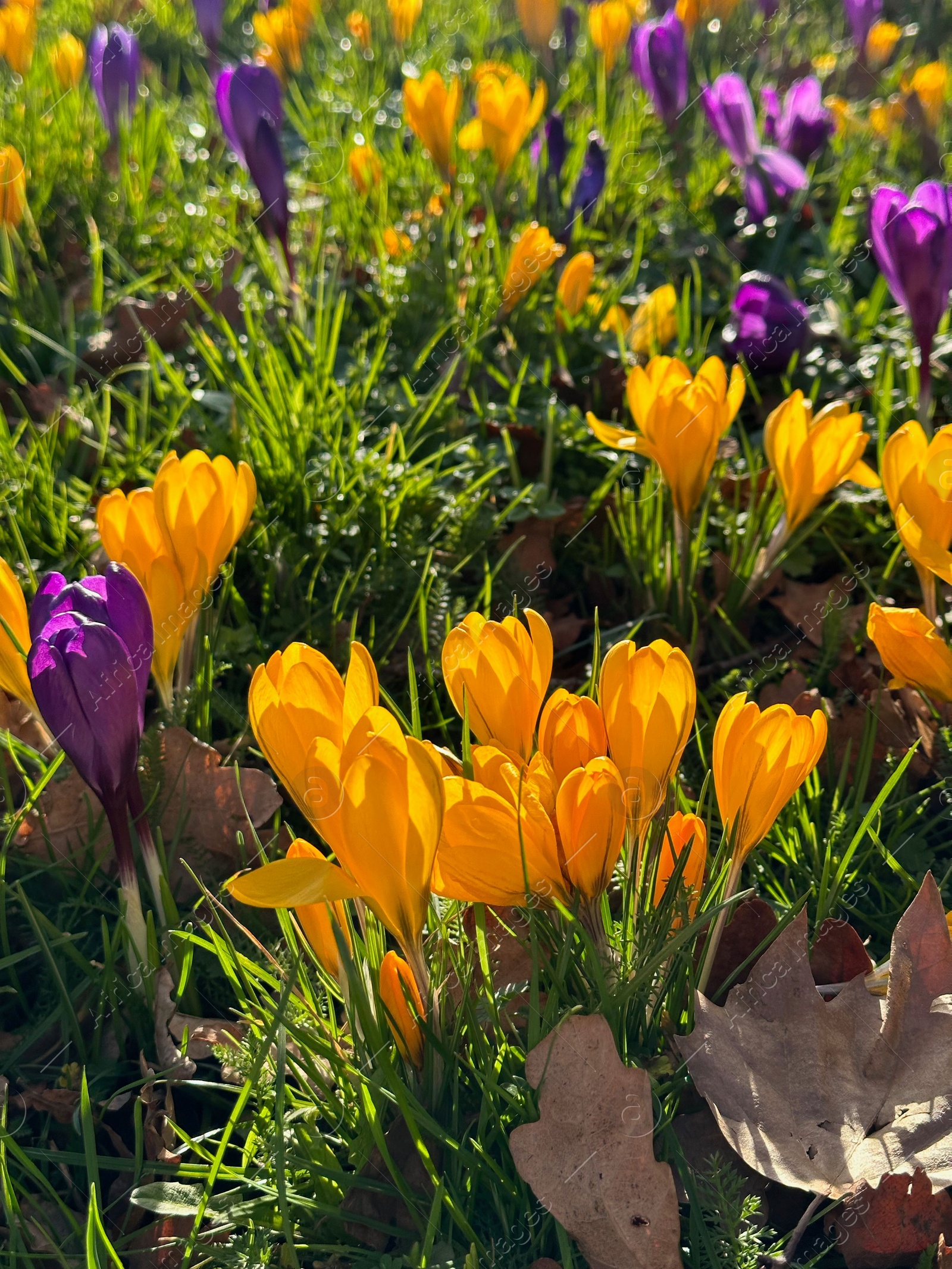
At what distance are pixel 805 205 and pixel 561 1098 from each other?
272 centimetres

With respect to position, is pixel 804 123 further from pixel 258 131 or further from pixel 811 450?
pixel 811 450

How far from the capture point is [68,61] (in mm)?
3473

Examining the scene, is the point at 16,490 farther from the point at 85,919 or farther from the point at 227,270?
the point at 227,270

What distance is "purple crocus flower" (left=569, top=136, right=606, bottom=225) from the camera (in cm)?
268

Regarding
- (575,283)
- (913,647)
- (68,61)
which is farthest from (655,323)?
(68,61)

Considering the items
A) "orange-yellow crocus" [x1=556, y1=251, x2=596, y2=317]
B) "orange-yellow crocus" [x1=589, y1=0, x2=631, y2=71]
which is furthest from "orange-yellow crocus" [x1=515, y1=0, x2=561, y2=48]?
"orange-yellow crocus" [x1=556, y1=251, x2=596, y2=317]

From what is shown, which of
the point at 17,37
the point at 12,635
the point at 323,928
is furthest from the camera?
the point at 17,37

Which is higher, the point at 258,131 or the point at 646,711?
the point at 258,131

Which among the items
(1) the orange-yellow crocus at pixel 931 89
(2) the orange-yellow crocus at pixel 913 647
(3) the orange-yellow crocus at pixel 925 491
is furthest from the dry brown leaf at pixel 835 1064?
(1) the orange-yellow crocus at pixel 931 89

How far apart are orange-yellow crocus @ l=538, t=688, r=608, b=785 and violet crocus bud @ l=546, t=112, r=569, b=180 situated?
2190 mm

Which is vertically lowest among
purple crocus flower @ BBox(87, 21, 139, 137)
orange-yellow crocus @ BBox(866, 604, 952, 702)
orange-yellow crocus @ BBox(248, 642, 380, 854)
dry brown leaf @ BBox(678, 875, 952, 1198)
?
dry brown leaf @ BBox(678, 875, 952, 1198)

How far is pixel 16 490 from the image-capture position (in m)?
1.88

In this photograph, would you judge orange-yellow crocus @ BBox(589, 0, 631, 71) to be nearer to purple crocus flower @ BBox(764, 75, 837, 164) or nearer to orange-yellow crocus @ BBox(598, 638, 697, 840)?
purple crocus flower @ BBox(764, 75, 837, 164)

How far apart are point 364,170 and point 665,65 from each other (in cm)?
98
